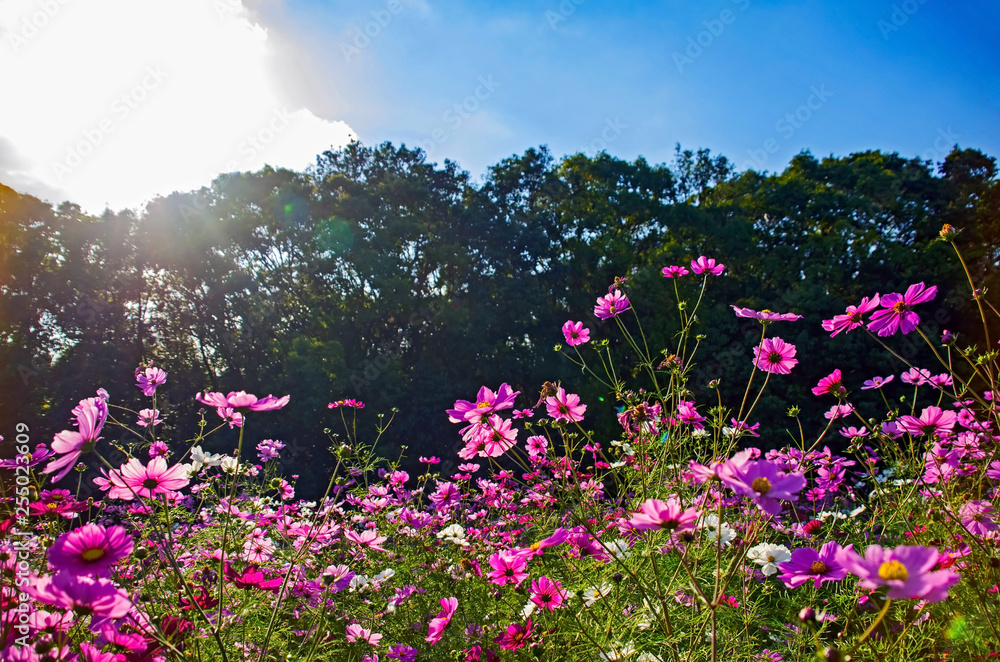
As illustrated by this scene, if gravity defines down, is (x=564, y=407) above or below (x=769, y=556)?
above

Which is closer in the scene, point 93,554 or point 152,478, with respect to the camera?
point 93,554

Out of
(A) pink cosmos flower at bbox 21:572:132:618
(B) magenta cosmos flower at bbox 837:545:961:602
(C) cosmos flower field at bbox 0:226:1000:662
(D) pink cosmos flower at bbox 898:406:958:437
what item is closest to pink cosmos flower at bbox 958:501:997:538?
(C) cosmos flower field at bbox 0:226:1000:662

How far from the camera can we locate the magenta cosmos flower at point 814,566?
85 centimetres

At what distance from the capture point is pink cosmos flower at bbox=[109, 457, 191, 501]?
37.8 inches

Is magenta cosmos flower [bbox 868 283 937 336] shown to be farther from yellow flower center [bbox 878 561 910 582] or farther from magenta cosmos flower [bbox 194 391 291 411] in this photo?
A: magenta cosmos flower [bbox 194 391 291 411]

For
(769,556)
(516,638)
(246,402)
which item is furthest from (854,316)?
(246,402)

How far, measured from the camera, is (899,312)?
1253mm

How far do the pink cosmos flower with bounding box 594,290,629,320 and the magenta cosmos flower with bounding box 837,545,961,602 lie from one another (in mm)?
1117

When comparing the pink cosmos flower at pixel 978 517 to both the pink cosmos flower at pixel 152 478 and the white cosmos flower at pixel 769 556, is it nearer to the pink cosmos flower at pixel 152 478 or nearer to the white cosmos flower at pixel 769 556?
the white cosmos flower at pixel 769 556

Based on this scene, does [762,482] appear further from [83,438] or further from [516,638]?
[83,438]

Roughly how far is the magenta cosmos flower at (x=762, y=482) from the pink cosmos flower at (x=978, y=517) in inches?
31.3

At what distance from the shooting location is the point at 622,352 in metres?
9.01

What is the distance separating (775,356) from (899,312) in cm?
29

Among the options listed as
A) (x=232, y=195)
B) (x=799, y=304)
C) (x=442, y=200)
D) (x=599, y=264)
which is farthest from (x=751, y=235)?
(x=232, y=195)
